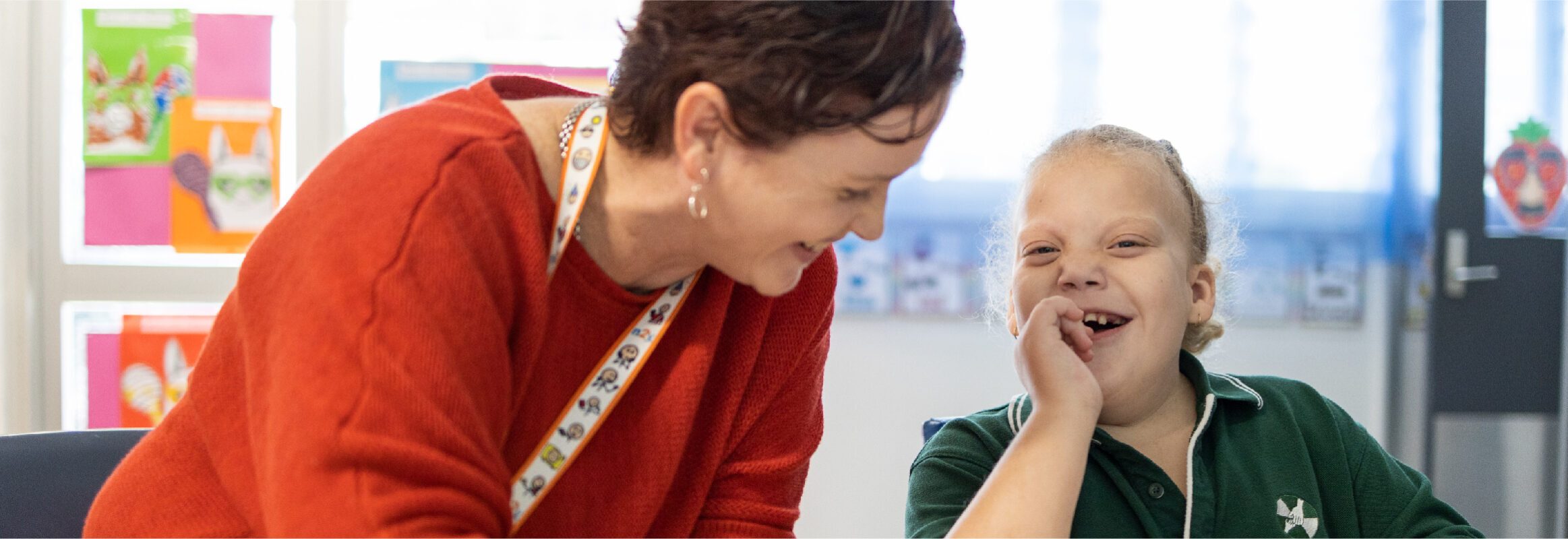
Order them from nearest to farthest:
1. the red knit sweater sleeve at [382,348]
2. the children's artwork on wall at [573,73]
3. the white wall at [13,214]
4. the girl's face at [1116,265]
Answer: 1. the red knit sweater sleeve at [382,348]
2. the girl's face at [1116,265]
3. the white wall at [13,214]
4. the children's artwork on wall at [573,73]

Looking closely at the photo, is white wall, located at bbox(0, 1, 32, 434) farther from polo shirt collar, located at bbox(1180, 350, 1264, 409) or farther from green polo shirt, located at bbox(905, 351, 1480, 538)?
polo shirt collar, located at bbox(1180, 350, 1264, 409)

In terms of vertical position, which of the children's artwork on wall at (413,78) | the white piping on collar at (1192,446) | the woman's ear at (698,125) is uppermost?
the children's artwork on wall at (413,78)

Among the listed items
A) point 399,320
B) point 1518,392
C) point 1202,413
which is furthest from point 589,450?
point 1518,392

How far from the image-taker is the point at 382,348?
75 cm

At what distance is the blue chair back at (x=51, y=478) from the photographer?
120 centimetres

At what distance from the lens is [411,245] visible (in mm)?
786

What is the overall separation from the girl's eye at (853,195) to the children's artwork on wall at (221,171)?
2.36 metres

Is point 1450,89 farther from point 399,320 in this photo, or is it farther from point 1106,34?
point 399,320

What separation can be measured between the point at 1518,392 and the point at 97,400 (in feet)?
13.0

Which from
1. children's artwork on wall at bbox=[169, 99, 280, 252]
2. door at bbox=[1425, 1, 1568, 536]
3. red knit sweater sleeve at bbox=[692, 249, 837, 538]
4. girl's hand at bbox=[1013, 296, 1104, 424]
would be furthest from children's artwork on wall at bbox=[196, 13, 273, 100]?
door at bbox=[1425, 1, 1568, 536]

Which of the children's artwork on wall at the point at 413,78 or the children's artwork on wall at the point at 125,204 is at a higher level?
the children's artwork on wall at the point at 413,78

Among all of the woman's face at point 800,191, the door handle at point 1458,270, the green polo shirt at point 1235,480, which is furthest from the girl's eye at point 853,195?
the door handle at point 1458,270

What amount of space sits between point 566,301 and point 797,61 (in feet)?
1.03

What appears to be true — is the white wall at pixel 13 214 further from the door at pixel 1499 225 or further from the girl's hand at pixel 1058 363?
the door at pixel 1499 225
